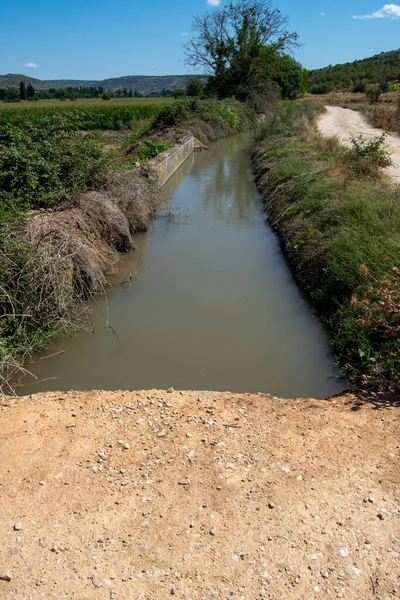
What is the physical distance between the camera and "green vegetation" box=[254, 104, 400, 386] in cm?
471

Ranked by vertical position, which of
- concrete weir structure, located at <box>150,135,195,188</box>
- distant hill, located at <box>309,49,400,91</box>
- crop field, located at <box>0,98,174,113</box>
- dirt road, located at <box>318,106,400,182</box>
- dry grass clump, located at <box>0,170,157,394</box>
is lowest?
dry grass clump, located at <box>0,170,157,394</box>

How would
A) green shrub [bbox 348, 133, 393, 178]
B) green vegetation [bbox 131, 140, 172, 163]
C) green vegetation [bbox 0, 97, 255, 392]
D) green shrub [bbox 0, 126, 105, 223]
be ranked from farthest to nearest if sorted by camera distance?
1. green vegetation [bbox 131, 140, 172, 163]
2. green shrub [bbox 348, 133, 393, 178]
3. green shrub [bbox 0, 126, 105, 223]
4. green vegetation [bbox 0, 97, 255, 392]

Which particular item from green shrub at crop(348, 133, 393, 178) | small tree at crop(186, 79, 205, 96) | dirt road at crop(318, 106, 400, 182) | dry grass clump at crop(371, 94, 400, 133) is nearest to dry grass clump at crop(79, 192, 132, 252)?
green shrub at crop(348, 133, 393, 178)

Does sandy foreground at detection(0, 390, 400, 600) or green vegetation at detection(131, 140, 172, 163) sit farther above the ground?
green vegetation at detection(131, 140, 172, 163)

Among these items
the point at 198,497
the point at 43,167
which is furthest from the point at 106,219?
the point at 198,497

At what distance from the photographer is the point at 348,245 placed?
6.39m

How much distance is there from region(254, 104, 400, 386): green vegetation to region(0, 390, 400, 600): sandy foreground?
77 cm

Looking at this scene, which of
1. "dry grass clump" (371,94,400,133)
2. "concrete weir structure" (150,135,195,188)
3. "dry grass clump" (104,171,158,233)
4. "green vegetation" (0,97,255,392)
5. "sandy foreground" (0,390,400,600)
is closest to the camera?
"sandy foreground" (0,390,400,600)

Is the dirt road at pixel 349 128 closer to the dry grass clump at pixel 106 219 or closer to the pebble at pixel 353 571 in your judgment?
the dry grass clump at pixel 106 219

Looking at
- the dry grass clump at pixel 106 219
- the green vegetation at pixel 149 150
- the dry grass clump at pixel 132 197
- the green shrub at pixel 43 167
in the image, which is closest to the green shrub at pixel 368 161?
the dry grass clump at pixel 132 197

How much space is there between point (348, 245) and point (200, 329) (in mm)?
2411

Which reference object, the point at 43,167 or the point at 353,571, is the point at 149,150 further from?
the point at 353,571

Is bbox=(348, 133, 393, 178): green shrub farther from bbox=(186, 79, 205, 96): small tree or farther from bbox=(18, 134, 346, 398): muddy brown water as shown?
bbox=(186, 79, 205, 96): small tree

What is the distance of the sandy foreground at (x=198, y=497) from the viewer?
2.63 meters
